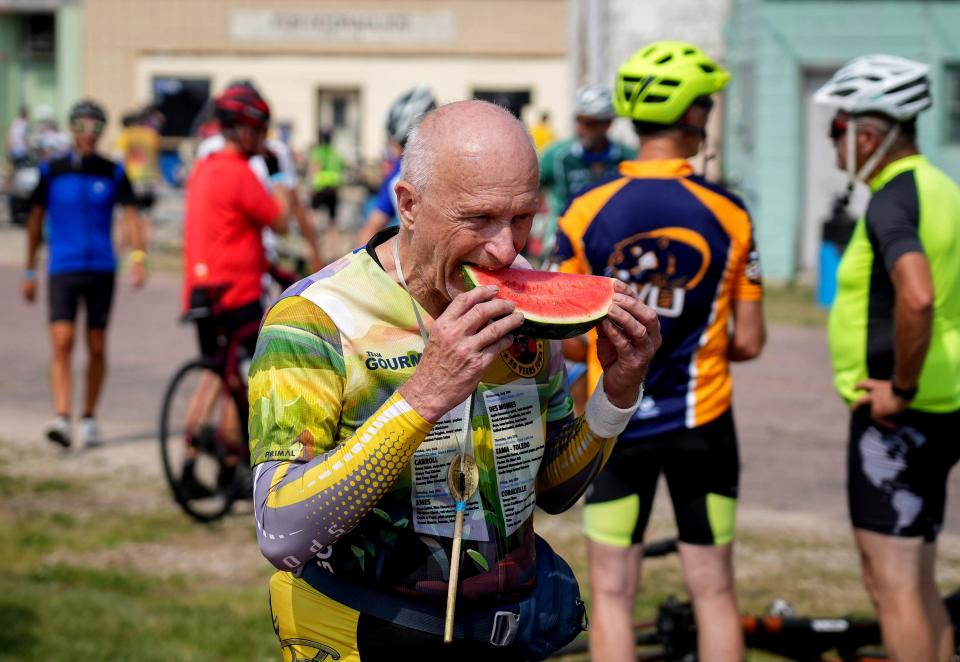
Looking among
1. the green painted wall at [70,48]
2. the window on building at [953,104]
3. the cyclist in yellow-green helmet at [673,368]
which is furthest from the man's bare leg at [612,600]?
the green painted wall at [70,48]

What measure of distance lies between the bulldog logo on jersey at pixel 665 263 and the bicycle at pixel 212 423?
350 centimetres

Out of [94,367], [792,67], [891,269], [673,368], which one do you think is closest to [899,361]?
[891,269]

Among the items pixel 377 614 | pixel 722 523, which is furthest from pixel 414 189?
pixel 722 523

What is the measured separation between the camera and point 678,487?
15.0 feet

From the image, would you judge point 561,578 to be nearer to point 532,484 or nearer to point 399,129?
point 532,484

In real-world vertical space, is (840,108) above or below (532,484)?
above

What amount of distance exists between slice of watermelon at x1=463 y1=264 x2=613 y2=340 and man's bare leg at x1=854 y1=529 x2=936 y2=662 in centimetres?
229

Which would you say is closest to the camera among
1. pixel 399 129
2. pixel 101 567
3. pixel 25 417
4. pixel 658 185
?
pixel 658 185

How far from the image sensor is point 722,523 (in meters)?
4.53

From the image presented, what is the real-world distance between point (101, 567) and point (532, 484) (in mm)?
4428

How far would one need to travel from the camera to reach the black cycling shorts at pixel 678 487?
4.53 meters

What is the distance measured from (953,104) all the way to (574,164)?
14.1 m

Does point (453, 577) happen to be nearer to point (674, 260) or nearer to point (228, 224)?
point (674, 260)

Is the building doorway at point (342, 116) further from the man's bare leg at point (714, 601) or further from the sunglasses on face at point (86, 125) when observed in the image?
the man's bare leg at point (714, 601)
